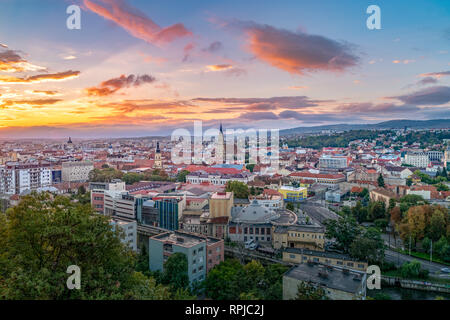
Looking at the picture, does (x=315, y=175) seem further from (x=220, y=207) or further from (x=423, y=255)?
(x=423, y=255)

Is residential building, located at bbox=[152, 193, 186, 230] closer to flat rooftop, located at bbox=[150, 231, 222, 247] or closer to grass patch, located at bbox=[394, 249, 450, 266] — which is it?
flat rooftop, located at bbox=[150, 231, 222, 247]

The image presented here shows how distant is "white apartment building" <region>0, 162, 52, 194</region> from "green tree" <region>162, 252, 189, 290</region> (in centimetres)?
1518

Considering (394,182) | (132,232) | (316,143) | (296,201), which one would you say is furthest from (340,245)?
(316,143)

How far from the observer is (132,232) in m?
8.95

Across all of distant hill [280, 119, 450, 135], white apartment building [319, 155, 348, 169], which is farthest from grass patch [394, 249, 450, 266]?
distant hill [280, 119, 450, 135]

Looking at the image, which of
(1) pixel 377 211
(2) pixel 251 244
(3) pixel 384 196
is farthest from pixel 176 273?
(3) pixel 384 196

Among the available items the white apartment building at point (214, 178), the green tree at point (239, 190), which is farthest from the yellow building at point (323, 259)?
the white apartment building at point (214, 178)

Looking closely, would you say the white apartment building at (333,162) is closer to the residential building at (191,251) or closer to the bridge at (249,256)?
the bridge at (249,256)

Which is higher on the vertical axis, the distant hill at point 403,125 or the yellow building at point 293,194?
the distant hill at point 403,125

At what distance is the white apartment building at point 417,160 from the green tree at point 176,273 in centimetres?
2650

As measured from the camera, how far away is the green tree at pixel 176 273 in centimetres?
604

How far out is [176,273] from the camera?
241 inches
